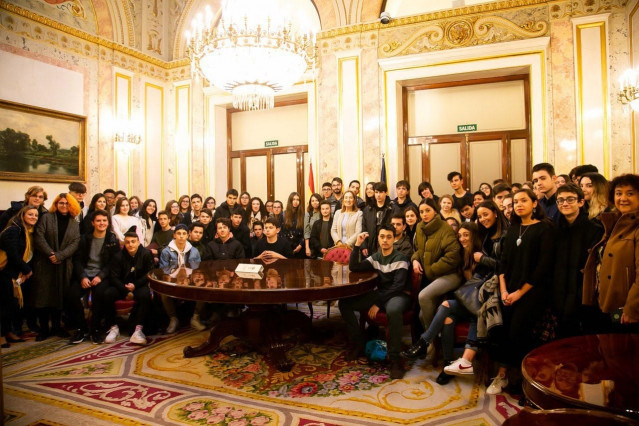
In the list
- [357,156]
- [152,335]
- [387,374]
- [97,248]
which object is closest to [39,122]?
[97,248]

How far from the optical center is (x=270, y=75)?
4.73m

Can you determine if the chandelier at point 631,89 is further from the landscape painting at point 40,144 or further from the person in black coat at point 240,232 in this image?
the landscape painting at point 40,144

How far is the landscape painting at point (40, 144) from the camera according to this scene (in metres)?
6.54

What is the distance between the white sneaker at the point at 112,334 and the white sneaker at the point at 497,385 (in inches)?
140

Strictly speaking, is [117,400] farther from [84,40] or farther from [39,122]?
[84,40]

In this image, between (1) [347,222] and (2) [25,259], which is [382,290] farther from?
(2) [25,259]

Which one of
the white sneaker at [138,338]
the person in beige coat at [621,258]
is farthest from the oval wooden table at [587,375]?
the white sneaker at [138,338]

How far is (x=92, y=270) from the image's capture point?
4.73m

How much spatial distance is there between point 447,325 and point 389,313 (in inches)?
18.2

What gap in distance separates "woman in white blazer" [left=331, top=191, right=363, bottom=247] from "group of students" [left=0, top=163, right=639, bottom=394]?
0.05ft

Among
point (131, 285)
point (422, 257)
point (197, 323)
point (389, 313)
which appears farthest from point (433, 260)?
point (131, 285)

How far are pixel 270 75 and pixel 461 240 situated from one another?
265 cm

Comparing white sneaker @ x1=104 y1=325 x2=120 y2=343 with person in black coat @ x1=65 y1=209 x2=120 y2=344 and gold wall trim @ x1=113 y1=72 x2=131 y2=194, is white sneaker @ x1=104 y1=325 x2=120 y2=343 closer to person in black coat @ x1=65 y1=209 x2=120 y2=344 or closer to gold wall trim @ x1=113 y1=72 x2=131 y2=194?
person in black coat @ x1=65 y1=209 x2=120 y2=344

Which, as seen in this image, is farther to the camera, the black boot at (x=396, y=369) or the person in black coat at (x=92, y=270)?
the person in black coat at (x=92, y=270)
